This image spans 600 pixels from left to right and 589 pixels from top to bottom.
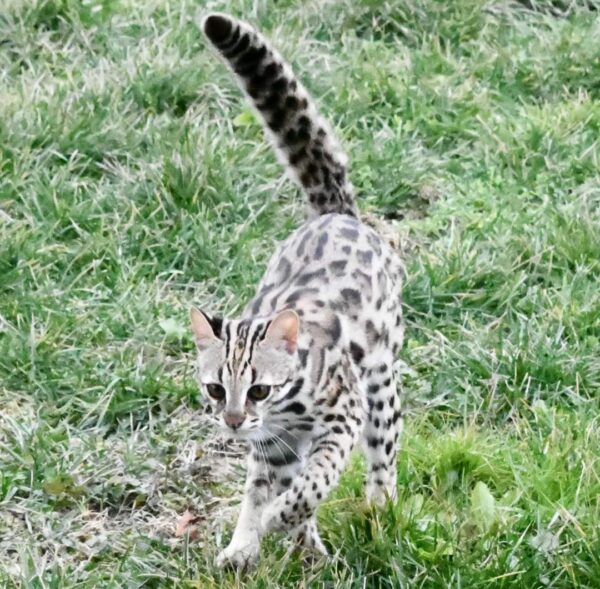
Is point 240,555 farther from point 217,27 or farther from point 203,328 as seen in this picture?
point 217,27

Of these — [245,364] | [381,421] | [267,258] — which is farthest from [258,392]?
[267,258]

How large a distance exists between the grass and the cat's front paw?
0.19 feet

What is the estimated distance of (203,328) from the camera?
17.2ft

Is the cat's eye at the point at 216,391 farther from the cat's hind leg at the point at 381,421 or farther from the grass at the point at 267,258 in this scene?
the cat's hind leg at the point at 381,421

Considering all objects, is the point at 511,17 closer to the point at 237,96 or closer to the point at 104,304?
the point at 237,96

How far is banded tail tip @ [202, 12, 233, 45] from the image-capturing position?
584cm

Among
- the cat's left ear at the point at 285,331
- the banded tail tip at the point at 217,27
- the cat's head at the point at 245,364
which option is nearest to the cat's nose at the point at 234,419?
the cat's head at the point at 245,364

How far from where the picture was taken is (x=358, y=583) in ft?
16.4

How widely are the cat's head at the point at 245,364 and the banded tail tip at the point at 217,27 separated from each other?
130cm

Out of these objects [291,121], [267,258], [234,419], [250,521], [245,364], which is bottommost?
[267,258]

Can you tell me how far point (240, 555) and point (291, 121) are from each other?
78.2 inches

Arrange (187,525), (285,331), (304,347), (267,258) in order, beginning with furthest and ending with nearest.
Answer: (267,258) → (187,525) → (304,347) → (285,331)

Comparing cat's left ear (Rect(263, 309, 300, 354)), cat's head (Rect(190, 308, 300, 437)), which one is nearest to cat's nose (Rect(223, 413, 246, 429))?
cat's head (Rect(190, 308, 300, 437))

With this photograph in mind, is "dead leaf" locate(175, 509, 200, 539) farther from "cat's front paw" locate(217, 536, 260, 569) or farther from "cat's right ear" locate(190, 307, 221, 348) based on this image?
"cat's right ear" locate(190, 307, 221, 348)
